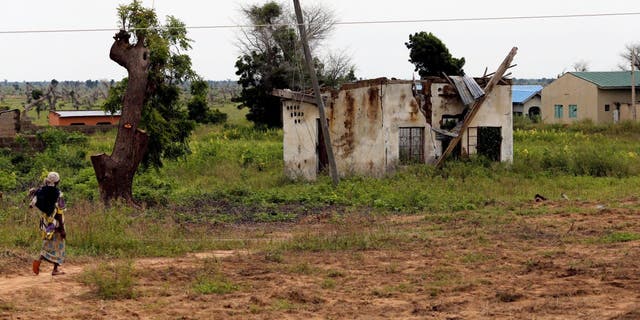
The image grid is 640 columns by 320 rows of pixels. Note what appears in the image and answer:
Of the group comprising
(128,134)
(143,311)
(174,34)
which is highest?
(174,34)

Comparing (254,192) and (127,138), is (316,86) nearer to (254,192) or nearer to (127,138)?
(254,192)

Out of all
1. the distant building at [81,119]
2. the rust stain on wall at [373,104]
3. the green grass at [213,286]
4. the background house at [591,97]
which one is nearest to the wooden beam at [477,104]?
the rust stain on wall at [373,104]

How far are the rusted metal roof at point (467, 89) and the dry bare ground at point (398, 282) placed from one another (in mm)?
10653

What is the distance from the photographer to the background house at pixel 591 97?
53281 mm

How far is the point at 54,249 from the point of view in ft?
39.5

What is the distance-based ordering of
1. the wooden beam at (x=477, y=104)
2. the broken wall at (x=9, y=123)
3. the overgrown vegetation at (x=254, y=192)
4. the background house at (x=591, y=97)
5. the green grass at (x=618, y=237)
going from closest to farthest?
the green grass at (x=618, y=237), the overgrown vegetation at (x=254, y=192), the wooden beam at (x=477, y=104), the broken wall at (x=9, y=123), the background house at (x=591, y=97)

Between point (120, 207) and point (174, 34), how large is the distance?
22.8ft

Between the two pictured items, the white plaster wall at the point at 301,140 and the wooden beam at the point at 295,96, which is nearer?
the wooden beam at the point at 295,96

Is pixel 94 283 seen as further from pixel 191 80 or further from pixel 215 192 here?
pixel 191 80

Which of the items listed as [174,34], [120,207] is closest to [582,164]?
[174,34]

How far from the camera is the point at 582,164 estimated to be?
27.2 meters

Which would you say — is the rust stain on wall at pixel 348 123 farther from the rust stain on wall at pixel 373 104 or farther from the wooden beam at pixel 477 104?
the wooden beam at pixel 477 104

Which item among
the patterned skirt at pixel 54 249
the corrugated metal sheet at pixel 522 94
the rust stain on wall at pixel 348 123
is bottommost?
the patterned skirt at pixel 54 249

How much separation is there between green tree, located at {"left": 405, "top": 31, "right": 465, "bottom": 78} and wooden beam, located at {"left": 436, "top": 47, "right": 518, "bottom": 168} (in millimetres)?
20195
